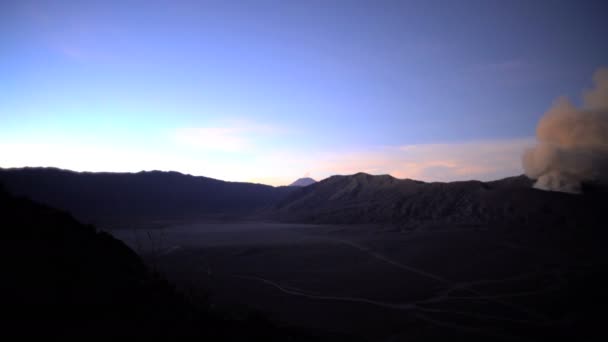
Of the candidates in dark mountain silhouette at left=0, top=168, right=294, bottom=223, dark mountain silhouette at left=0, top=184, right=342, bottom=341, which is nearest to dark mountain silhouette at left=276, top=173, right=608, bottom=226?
dark mountain silhouette at left=0, top=168, right=294, bottom=223

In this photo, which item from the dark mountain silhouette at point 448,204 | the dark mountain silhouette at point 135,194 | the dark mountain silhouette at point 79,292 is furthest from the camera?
the dark mountain silhouette at point 135,194

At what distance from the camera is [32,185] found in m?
59.2

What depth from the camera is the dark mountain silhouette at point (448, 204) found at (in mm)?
29625

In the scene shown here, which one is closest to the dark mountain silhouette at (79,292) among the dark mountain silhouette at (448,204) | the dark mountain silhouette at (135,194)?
the dark mountain silhouette at (448,204)

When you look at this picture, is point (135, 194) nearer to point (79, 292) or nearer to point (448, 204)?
point (448, 204)

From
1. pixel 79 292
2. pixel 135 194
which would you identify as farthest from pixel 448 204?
pixel 135 194

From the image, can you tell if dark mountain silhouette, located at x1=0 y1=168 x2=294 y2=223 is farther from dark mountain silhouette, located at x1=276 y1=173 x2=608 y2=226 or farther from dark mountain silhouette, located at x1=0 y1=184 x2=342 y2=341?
dark mountain silhouette, located at x1=0 y1=184 x2=342 y2=341

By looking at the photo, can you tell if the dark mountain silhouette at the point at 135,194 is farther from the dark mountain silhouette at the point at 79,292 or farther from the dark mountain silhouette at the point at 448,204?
the dark mountain silhouette at the point at 79,292

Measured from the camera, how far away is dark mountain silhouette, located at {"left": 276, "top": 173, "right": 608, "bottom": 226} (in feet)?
97.2

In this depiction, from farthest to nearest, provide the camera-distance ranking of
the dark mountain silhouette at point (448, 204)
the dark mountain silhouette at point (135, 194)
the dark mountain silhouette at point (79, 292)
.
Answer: the dark mountain silhouette at point (135, 194) < the dark mountain silhouette at point (448, 204) < the dark mountain silhouette at point (79, 292)

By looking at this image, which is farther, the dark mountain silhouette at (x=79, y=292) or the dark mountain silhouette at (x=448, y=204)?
the dark mountain silhouette at (x=448, y=204)

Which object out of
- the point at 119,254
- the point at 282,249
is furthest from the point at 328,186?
the point at 119,254

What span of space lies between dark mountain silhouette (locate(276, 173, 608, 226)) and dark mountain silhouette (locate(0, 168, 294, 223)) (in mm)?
18478

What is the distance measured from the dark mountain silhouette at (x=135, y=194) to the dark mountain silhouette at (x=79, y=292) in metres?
48.5
